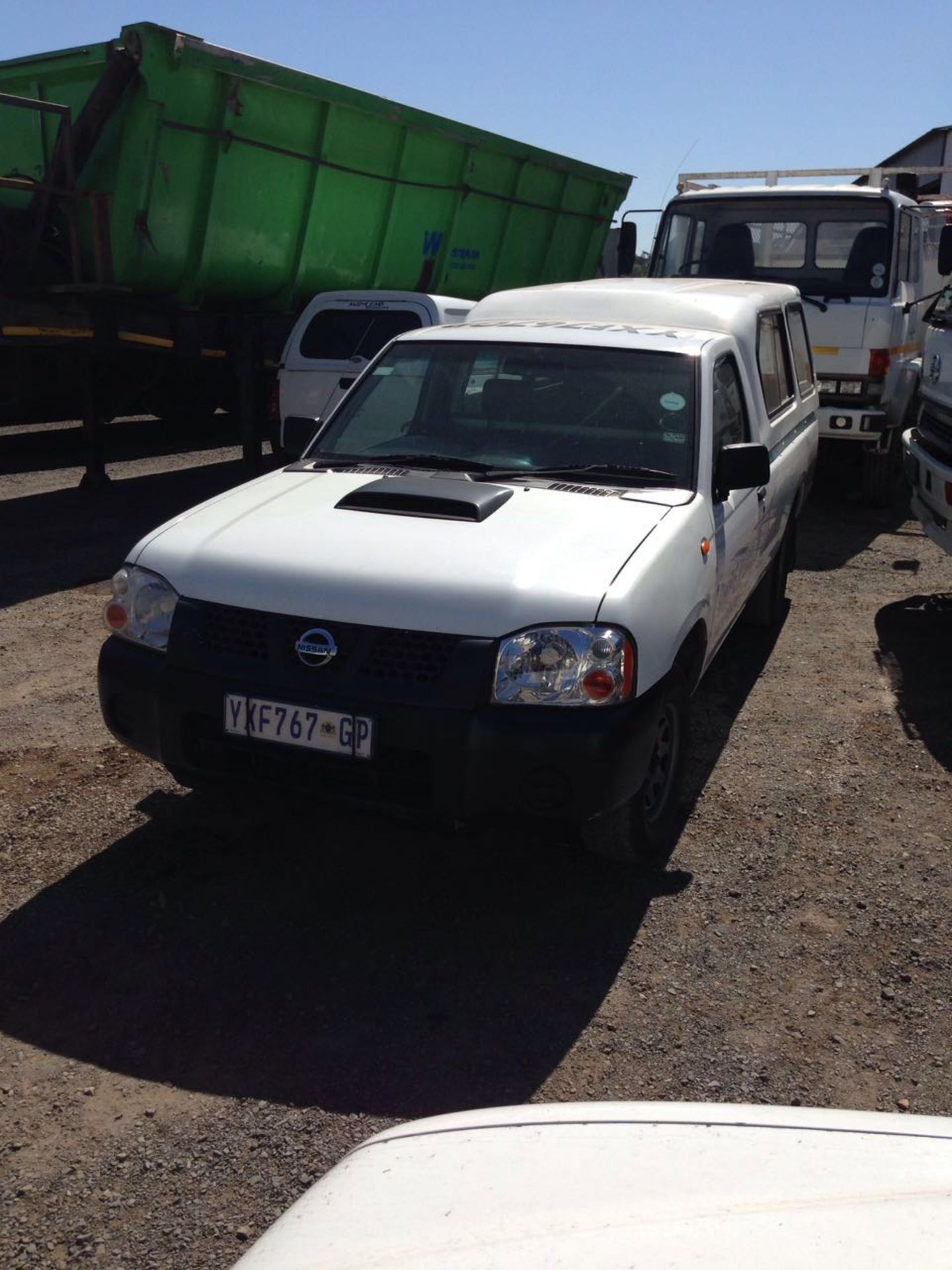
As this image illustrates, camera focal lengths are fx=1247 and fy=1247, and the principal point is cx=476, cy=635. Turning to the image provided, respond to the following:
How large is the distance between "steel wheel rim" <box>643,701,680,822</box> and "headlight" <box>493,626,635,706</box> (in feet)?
1.71

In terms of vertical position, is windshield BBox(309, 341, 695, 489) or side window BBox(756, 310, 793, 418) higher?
side window BBox(756, 310, 793, 418)

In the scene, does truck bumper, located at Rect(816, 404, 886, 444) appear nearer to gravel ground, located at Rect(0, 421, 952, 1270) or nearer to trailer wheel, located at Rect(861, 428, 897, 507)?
trailer wheel, located at Rect(861, 428, 897, 507)

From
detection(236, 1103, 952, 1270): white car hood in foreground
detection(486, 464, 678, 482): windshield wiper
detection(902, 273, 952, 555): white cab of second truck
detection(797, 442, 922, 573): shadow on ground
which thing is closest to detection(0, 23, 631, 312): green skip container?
detection(797, 442, 922, 573): shadow on ground

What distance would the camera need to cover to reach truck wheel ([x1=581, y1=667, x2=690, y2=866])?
3654 millimetres

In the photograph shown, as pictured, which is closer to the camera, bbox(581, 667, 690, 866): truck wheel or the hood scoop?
bbox(581, 667, 690, 866): truck wheel

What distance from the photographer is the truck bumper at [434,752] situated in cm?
325

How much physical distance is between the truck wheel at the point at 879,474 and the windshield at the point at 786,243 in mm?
1228

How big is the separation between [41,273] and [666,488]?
702 cm

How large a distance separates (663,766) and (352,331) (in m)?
6.33

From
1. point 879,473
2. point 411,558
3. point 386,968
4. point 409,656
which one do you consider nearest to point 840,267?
point 879,473

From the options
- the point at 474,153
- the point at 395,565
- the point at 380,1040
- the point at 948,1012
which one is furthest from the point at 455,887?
the point at 474,153

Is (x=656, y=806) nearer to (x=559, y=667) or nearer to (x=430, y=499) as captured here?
(x=559, y=667)

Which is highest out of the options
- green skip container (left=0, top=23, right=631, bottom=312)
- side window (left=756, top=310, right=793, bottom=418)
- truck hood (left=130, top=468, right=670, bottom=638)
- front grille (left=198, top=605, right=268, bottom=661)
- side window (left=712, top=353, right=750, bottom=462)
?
green skip container (left=0, top=23, right=631, bottom=312)

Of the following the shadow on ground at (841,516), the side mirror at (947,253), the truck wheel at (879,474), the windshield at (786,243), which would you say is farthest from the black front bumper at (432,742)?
the windshield at (786,243)
